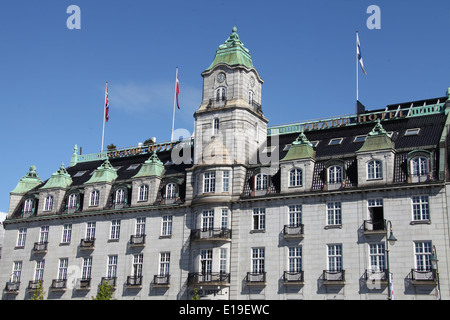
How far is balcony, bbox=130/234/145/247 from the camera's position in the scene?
64.8m

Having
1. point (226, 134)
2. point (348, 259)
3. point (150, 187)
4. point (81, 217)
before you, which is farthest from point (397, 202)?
point (81, 217)

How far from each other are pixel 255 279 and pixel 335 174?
42.1 ft

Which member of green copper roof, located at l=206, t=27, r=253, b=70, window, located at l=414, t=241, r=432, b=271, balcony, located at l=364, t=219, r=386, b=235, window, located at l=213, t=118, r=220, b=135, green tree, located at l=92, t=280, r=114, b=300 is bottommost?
green tree, located at l=92, t=280, r=114, b=300

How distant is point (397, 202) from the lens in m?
52.4

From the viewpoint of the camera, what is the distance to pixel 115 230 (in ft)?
223

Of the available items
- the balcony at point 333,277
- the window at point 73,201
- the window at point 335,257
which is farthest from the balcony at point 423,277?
the window at point 73,201

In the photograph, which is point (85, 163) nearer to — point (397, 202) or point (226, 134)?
point (226, 134)

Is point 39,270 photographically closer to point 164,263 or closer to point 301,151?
point 164,263

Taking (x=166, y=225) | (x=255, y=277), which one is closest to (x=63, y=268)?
(x=166, y=225)

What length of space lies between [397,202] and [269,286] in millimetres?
14475

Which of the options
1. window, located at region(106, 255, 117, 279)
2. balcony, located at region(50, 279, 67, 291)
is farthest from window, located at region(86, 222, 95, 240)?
balcony, located at region(50, 279, 67, 291)

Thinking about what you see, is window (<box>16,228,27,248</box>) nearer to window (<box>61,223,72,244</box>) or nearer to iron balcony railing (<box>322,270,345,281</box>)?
window (<box>61,223,72,244</box>)

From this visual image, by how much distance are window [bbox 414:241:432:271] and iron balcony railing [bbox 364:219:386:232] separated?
10.5 ft
